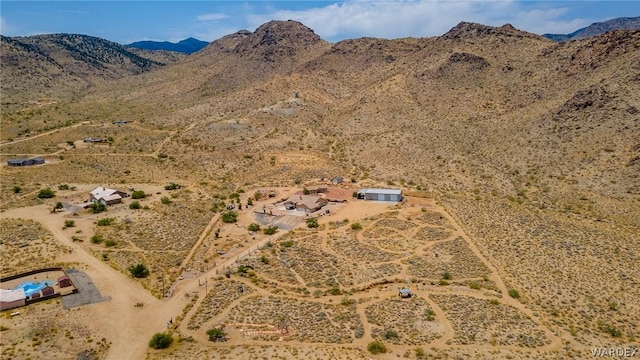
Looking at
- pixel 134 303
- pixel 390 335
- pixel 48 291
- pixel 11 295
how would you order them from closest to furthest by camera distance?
pixel 390 335, pixel 11 295, pixel 48 291, pixel 134 303

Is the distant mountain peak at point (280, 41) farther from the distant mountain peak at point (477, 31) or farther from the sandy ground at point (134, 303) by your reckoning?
the sandy ground at point (134, 303)

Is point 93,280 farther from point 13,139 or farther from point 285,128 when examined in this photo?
point 13,139

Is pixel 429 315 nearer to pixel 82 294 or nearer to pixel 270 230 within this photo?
pixel 270 230

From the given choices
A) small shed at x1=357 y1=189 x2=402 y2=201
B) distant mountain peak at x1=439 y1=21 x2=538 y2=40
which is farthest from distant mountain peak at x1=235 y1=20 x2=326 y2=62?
small shed at x1=357 y1=189 x2=402 y2=201

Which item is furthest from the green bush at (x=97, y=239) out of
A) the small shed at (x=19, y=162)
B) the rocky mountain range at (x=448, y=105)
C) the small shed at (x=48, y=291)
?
the rocky mountain range at (x=448, y=105)

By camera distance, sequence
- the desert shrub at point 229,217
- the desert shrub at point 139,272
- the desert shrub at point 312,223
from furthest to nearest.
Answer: the desert shrub at point 229,217 < the desert shrub at point 312,223 < the desert shrub at point 139,272

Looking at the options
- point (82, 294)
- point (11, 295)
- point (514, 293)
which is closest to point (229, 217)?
point (82, 294)

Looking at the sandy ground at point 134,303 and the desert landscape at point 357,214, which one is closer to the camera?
the sandy ground at point 134,303
